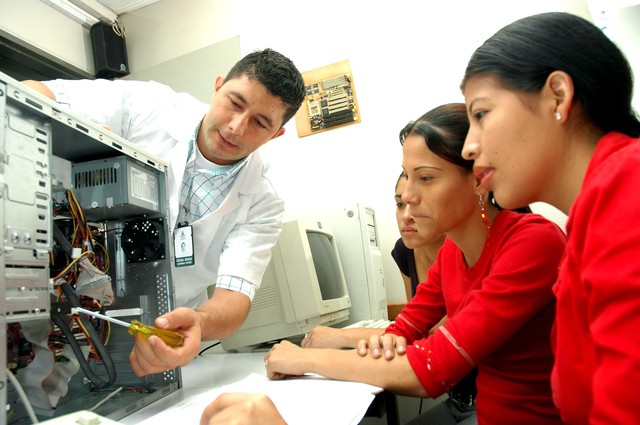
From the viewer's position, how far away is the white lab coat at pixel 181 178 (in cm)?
126

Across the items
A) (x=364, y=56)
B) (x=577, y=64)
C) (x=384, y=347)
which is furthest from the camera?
(x=364, y=56)

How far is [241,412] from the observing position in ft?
1.70

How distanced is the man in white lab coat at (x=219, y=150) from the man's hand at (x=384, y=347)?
0.42 metres

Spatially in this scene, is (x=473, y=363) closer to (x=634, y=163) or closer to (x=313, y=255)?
(x=634, y=163)

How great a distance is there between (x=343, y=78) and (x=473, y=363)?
6.47ft

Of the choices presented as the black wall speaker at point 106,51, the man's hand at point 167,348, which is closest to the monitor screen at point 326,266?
the man's hand at point 167,348

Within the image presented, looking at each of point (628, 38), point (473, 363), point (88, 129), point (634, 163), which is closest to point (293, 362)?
point (473, 363)

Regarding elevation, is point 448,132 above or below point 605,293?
above

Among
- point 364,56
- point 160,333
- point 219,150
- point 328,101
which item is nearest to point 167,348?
point 160,333

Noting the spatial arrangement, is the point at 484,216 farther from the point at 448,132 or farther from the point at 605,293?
the point at 605,293

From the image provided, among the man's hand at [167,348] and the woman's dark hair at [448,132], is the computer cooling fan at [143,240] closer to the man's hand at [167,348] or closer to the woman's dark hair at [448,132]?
the man's hand at [167,348]

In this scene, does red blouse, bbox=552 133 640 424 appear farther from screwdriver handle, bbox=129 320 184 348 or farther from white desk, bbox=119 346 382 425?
screwdriver handle, bbox=129 320 184 348

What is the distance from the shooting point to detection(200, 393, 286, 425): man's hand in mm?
513

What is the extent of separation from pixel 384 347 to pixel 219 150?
32.0 inches
